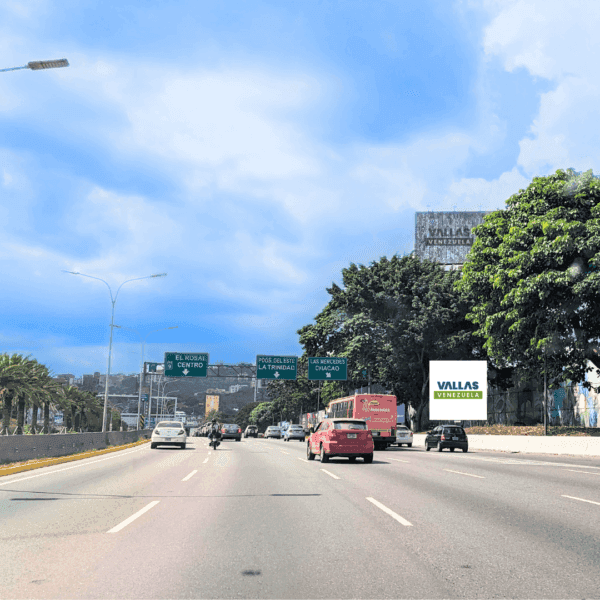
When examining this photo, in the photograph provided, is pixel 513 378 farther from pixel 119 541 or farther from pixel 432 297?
pixel 119 541

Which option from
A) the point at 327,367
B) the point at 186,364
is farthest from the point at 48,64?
the point at 186,364

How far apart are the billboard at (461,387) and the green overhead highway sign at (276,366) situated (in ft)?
49.0

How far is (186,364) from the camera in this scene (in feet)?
191

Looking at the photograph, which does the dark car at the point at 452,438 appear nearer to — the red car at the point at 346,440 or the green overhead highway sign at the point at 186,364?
the red car at the point at 346,440

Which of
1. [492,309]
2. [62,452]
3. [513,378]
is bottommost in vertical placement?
[62,452]

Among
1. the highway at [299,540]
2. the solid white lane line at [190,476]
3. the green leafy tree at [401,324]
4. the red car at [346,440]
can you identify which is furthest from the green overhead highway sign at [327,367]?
the highway at [299,540]

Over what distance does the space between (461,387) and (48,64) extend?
37.6m

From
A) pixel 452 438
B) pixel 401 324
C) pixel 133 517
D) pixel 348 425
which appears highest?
pixel 401 324

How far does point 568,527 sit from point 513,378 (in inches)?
1706

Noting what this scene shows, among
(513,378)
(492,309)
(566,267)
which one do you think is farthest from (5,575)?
(513,378)

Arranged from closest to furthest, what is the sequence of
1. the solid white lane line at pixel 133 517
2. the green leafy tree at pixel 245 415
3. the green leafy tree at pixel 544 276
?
the solid white lane line at pixel 133 517 → the green leafy tree at pixel 544 276 → the green leafy tree at pixel 245 415

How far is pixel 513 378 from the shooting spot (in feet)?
165

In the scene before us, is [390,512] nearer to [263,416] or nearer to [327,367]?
[327,367]

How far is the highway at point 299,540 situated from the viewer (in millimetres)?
5910
